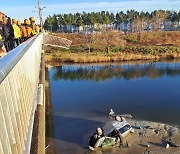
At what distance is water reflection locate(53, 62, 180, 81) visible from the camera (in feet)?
109

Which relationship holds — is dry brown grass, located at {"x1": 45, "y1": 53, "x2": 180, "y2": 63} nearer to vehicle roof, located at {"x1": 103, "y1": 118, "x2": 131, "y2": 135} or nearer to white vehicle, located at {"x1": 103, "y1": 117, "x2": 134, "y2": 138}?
vehicle roof, located at {"x1": 103, "y1": 118, "x2": 131, "y2": 135}

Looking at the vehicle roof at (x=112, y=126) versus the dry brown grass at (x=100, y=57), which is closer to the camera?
the vehicle roof at (x=112, y=126)

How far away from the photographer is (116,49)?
4866 cm

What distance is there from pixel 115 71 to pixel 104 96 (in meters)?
A: 11.6

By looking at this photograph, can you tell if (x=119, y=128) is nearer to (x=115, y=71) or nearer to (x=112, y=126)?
(x=112, y=126)

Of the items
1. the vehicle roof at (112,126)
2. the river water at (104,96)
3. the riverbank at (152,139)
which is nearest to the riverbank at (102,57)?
the river water at (104,96)

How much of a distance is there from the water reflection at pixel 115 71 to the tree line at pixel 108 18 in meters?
36.9

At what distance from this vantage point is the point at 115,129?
52.4 feet

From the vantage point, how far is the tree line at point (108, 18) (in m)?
75.0

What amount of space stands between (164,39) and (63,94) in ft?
130

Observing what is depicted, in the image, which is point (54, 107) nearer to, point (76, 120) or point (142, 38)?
point (76, 120)

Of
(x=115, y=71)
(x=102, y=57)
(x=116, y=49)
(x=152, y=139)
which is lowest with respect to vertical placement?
(x=152, y=139)

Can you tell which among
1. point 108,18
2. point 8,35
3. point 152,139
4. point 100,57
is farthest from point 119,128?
point 108,18

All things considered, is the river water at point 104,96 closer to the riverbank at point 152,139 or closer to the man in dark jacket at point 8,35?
the riverbank at point 152,139
